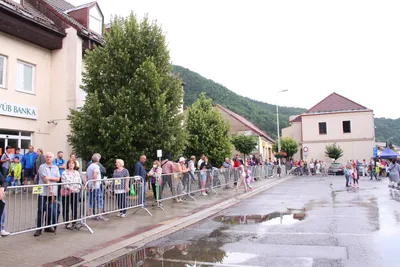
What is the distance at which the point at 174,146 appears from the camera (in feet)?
42.3

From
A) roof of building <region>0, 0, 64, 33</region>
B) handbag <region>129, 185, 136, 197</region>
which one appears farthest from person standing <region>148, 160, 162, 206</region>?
roof of building <region>0, 0, 64, 33</region>

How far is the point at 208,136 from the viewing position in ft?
68.5

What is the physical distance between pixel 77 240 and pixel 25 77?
34.3 ft

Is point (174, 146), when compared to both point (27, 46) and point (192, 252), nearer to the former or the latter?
point (192, 252)

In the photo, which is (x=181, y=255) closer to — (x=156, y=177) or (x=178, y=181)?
(x=156, y=177)

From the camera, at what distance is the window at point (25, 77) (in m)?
14.4

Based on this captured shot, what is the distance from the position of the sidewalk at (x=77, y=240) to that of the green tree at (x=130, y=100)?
106 inches

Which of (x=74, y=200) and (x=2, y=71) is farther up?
(x=2, y=71)

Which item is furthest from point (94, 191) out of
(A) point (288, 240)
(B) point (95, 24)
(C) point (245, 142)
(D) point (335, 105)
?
(D) point (335, 105)

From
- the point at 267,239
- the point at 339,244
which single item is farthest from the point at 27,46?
the point at 339,244

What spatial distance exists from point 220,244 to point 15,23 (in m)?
12.6

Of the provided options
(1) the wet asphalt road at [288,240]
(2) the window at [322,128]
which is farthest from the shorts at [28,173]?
(2) the window at [322,128]

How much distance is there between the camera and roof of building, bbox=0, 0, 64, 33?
13.6 m

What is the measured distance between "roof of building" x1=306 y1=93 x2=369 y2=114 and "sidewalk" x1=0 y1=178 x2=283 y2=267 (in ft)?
140
